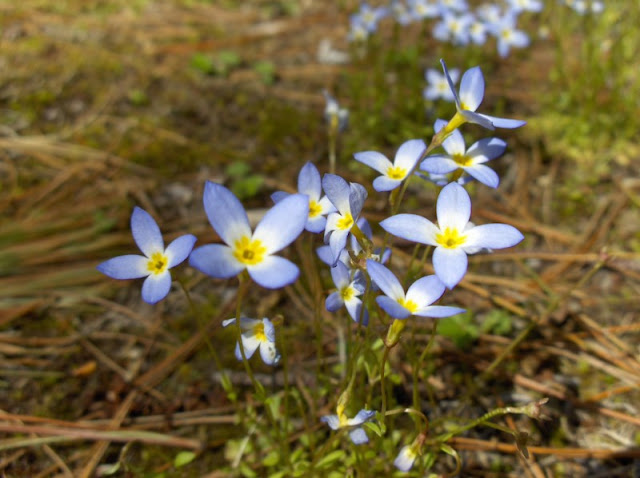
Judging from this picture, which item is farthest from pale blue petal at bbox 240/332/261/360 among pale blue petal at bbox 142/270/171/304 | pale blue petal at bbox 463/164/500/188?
pale blue petal at bbox 463/164/500/188

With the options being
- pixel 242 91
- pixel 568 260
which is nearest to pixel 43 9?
pixel 242 91

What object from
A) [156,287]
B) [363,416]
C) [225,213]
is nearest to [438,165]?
[225,213]

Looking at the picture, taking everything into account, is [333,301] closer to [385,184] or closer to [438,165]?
[385,184]

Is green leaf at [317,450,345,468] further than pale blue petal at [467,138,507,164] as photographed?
Yes

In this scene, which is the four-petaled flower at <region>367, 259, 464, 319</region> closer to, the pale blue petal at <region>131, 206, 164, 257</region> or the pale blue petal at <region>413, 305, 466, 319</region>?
the pale blue petal at <region>413, 305, 466, 319</region>

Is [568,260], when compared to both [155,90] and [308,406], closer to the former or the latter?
[308,406]

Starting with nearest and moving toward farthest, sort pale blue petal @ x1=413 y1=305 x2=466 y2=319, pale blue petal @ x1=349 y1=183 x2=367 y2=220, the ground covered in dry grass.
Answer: pale blue petal @ x1=413 y1=305 x2=466 y2=319, pale blue petal @ x1=349 y1=183 x2=367 y2=220, the ground covered in dry grass

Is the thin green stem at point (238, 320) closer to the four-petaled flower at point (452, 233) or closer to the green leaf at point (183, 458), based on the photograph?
the four-petaled flower at point (452, 233)
